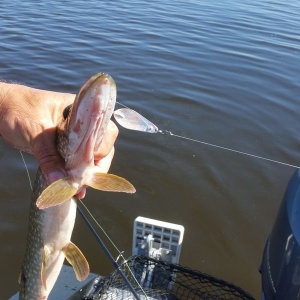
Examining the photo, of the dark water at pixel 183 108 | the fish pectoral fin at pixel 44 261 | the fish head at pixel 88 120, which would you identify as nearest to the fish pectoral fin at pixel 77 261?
the fish pectoral fin at pixel 44 261

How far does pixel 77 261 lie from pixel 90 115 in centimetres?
106

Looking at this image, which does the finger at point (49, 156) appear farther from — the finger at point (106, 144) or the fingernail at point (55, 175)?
the finger at point (106, 144)

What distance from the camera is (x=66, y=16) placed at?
11.2 meters

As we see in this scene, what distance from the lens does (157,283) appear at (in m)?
2.96

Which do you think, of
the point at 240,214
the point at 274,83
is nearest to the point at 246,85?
the point at 274,83

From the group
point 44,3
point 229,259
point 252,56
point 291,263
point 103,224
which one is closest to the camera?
point 291,263

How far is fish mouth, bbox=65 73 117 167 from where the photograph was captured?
1508 millimetres

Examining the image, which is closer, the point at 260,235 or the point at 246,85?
the point at 260,235

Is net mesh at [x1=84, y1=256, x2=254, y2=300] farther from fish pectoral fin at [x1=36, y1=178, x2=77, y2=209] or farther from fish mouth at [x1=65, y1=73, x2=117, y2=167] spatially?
fish mouth at [x1=65, y1=73, x2=117, y2=167]

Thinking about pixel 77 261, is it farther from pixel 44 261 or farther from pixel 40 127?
pixel 40 127

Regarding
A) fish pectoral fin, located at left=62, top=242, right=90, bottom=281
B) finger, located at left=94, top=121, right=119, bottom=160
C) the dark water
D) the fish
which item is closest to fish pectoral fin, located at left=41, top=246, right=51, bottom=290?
the fish

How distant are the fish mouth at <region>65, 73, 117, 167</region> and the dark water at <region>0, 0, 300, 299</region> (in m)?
2.19

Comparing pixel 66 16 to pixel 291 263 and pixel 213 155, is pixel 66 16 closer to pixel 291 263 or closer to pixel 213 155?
pixel 213 155

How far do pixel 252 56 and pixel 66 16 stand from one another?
200 inches
